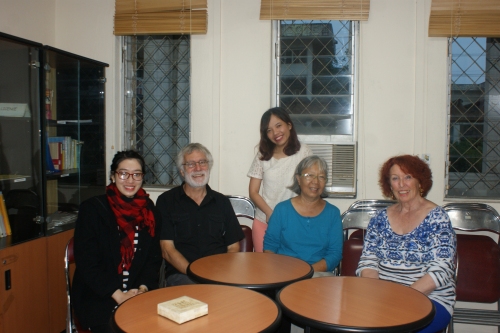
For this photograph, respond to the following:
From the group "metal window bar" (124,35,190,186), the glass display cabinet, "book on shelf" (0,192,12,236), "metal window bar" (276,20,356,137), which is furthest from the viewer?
"metal window bar" (124,35,190,186)

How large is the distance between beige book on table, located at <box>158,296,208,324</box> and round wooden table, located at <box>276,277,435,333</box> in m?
0.34

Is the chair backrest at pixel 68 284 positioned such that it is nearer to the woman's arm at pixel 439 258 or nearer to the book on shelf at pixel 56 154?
the book on shelf at pixel 56 154

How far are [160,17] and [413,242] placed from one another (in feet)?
9.39

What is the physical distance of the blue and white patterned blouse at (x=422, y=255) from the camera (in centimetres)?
242

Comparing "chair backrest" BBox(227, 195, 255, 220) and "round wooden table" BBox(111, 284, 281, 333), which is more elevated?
"chair backrest" BBox(227, 195, 255, 220)

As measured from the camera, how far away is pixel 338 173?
3928mm

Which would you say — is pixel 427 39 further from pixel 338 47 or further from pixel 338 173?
pixel 338 173

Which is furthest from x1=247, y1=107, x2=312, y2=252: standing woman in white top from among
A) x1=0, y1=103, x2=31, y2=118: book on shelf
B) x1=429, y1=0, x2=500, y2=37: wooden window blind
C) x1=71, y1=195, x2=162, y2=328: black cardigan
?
x1=0, y1=103, x2=31, y2=118: book on shelf

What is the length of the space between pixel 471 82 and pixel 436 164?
719 mm

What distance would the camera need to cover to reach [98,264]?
8.14 feet

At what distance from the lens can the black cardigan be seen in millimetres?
2412

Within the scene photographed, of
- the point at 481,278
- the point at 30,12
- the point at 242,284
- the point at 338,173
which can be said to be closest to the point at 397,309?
the point at 242,284

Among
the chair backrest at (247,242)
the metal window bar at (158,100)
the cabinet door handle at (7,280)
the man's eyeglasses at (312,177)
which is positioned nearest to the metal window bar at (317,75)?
the metal window bar at (158,100)

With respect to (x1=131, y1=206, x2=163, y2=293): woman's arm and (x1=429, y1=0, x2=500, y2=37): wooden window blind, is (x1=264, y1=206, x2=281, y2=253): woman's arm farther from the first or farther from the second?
(x1=429, y1=0, x2=500, y2=37): wooden window blind
